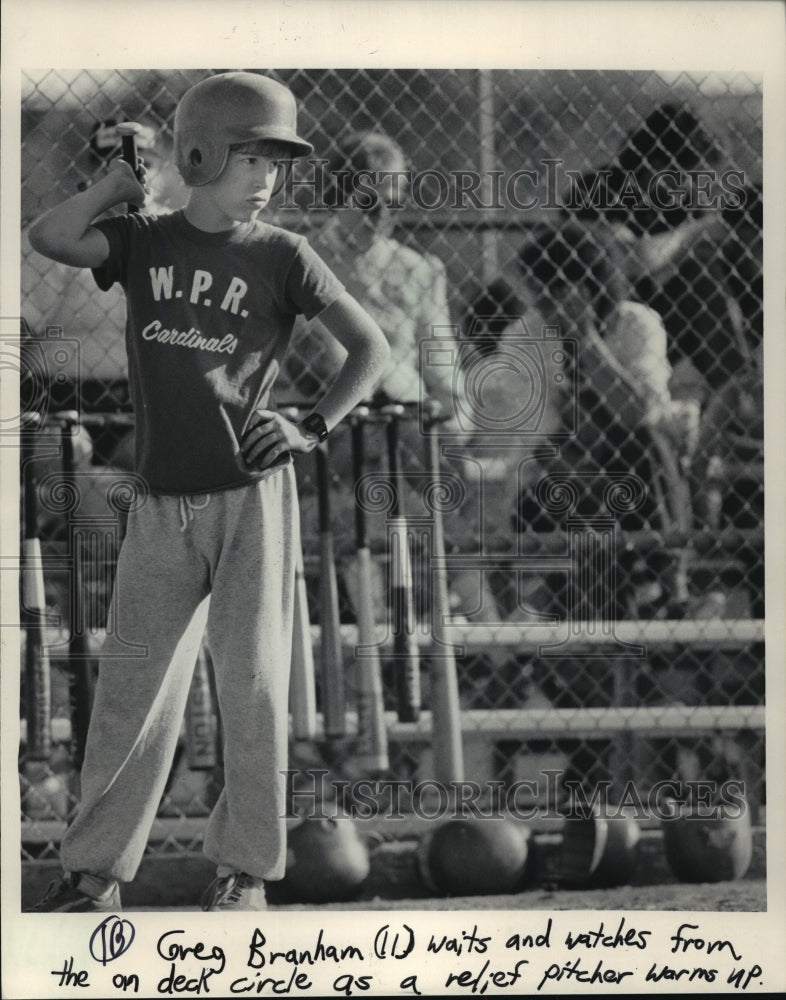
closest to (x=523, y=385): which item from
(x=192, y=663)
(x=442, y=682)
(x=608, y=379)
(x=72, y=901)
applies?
(x=608, y=379)

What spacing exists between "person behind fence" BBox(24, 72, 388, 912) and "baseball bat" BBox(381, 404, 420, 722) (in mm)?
412

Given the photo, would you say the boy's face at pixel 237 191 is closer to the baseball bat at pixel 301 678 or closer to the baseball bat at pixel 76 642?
the baseball bat at pixel 76 642

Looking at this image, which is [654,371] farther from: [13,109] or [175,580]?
[13,109]

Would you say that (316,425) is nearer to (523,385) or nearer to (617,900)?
(523,385)

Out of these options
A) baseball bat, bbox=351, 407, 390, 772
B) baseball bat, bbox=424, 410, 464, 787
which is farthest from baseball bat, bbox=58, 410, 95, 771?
baseball bat, bbox=424, 410, 464, 787

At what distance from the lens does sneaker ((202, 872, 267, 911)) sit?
3533 mm

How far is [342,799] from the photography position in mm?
3816

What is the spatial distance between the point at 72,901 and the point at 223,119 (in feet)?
5.74

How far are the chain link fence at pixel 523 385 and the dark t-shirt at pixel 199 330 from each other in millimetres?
111

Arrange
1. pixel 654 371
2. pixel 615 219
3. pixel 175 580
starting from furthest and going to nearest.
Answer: pixel 654 371 < pixel 615 219 < pixel 175 580

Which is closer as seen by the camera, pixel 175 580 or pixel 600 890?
pixel 175 580

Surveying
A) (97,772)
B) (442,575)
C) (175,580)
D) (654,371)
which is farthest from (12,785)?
(654,371)

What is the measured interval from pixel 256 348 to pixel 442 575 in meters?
0.78

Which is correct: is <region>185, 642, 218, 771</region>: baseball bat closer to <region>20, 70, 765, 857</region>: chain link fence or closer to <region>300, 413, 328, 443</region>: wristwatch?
<region>20, 70, 765, 857</region>: chain link fence
